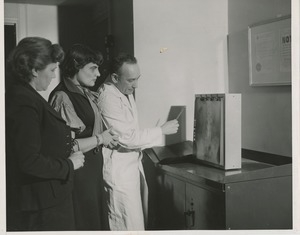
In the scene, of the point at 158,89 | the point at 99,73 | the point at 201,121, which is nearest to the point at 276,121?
the point at 201,121

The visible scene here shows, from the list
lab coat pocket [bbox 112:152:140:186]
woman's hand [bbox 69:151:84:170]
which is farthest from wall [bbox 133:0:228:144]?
woman's hand [bbox 69:151:84:170]

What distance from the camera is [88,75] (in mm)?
1216

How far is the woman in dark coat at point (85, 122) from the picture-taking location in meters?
1.18

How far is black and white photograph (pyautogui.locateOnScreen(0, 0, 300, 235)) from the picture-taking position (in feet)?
3.75

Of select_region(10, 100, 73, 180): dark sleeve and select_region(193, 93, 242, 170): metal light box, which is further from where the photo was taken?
select_region(193, 93, 242, 170): metal light box

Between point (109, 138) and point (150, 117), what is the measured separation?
0.19 metres

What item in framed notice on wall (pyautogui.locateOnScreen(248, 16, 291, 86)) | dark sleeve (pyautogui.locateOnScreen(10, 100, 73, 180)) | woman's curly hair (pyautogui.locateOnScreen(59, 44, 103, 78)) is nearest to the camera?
dark sleeve (pyautogui.locateOnScreen(10, 100, 73, 180))

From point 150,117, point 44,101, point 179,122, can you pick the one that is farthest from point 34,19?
point 179,122

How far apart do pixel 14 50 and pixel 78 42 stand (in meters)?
0.19

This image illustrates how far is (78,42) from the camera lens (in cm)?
121

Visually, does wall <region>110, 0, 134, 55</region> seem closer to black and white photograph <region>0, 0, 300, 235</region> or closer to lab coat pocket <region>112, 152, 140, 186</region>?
black and white photograph <region>0, 0, 300, 235</region>

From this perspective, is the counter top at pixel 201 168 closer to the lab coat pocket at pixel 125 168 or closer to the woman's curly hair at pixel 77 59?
the lab coat pocket at pixel 125 168

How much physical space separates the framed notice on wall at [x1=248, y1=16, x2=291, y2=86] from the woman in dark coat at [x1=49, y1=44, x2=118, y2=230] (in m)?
0.56

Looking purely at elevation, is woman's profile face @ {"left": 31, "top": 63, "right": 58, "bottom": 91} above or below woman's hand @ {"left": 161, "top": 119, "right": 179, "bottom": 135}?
above
